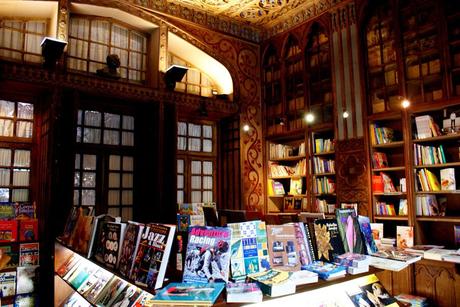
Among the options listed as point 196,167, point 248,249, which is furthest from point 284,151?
point 248,249

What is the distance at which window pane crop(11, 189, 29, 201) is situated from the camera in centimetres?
477

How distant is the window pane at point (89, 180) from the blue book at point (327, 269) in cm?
406

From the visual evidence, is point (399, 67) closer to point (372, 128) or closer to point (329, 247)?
point (372, 128)

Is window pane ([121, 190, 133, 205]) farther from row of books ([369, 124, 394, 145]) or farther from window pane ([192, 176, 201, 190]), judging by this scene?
row of books ([369, 124, 394, 145])

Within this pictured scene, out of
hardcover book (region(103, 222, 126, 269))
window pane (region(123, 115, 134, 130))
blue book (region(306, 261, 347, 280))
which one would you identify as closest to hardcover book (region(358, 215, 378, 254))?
blue book (region(306, 261, 347, 280))

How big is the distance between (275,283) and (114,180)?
4.33 metres

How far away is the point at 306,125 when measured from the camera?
5906 millimetres

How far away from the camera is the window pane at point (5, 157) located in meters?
4.71

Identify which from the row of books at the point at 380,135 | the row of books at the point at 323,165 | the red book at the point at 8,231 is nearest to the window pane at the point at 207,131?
the row of books at the point at 323,165

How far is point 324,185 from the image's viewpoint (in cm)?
561

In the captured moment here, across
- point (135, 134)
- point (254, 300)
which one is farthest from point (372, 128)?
point (254, 300)

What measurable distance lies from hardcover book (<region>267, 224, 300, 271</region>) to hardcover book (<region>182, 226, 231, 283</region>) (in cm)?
32

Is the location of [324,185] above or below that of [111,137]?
below

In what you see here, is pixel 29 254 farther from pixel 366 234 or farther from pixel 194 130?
pixel 366 234
